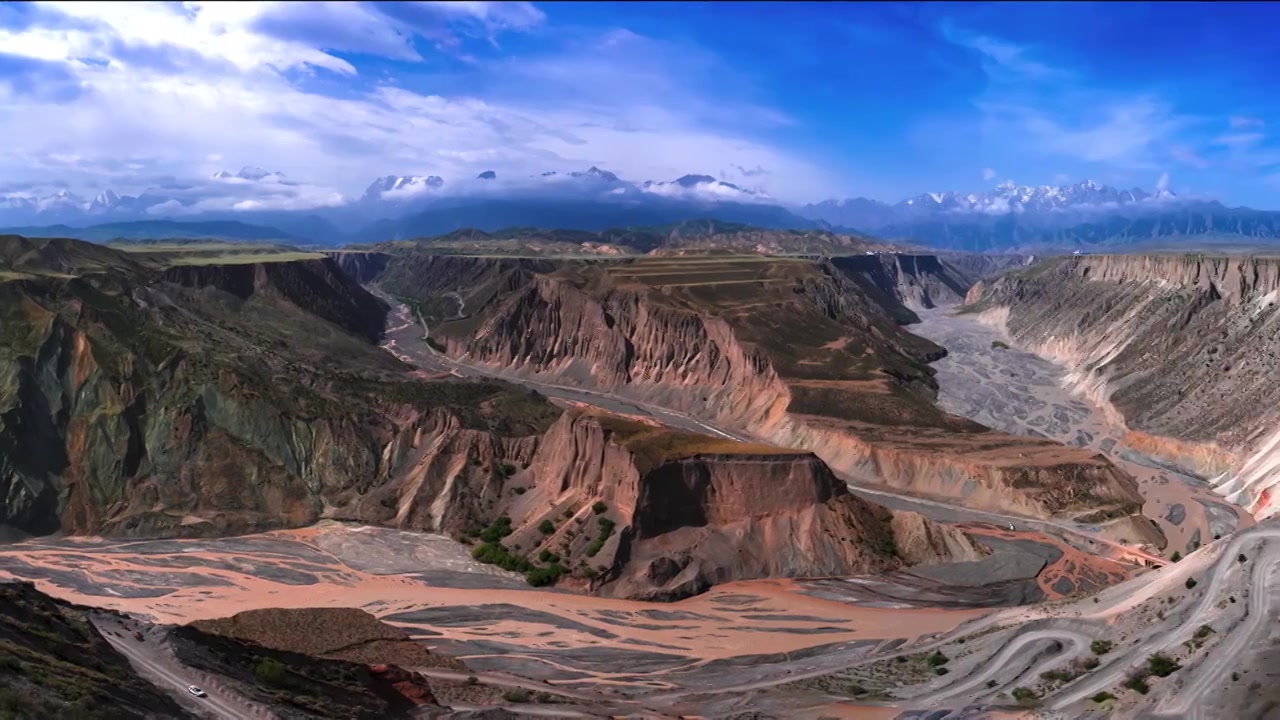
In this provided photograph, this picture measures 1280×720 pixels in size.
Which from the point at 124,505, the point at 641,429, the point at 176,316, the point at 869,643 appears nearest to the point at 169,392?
the point at 124,505

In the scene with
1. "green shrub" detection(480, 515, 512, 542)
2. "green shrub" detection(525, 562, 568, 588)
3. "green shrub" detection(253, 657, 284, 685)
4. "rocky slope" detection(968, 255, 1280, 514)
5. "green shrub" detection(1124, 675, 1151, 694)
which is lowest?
"green shrub" detection(525, 562, 568, 588)

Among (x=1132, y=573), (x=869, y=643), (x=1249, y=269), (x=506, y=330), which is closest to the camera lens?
(x=869, y=643)

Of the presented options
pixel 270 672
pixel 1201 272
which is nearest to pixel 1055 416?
pixel 1201 272

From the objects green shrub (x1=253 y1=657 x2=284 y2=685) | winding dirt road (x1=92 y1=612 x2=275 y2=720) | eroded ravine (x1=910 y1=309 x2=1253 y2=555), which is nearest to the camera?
winding dirt road (x1=92 y1=612 x2=275 y2=720)

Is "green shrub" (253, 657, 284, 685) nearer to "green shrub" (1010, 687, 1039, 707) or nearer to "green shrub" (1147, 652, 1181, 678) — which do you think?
"green shrub" (1010, 687, 1039, 707)

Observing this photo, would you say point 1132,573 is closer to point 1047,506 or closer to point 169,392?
point 1047,506

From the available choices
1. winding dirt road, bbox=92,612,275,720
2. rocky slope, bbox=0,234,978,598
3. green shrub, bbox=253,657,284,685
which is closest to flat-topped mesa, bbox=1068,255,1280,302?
rocky slope, bbox=0,234,978,598
